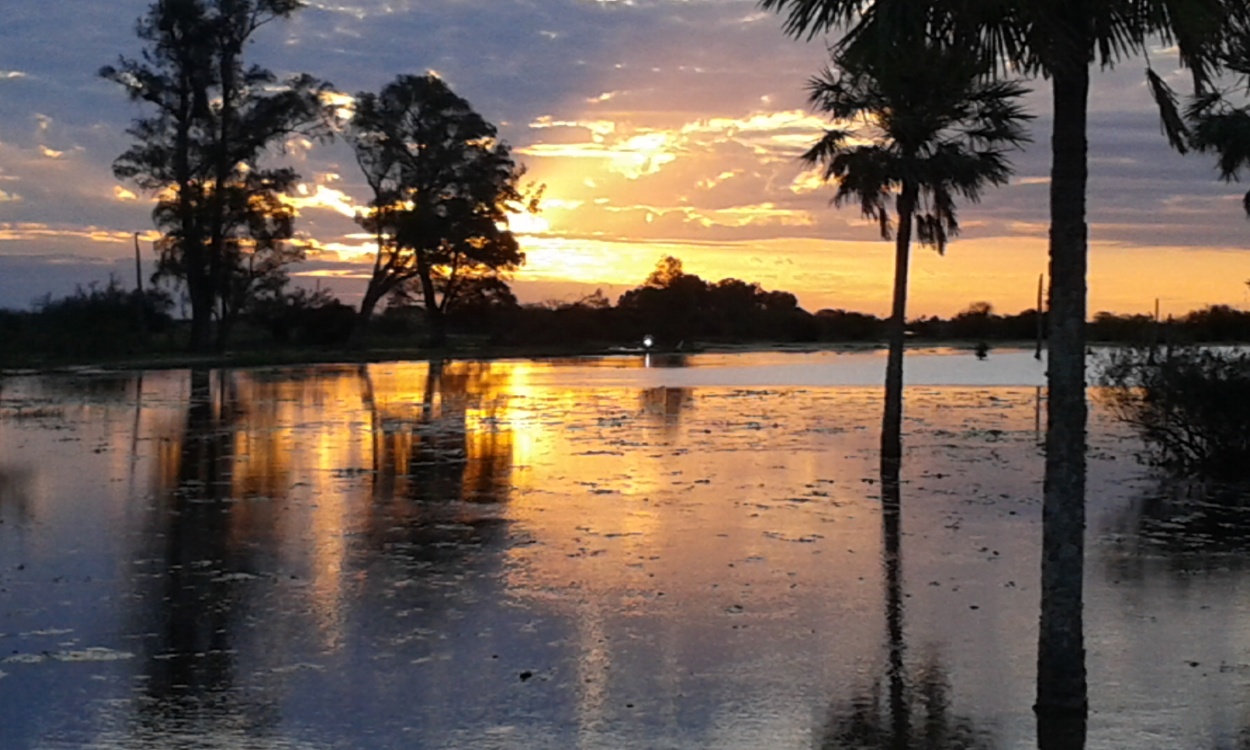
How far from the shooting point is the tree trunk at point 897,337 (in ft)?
63.7

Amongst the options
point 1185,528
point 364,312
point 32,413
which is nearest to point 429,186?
point 364,312

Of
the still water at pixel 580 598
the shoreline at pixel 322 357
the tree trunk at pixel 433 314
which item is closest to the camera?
the still water at pixel 580 598

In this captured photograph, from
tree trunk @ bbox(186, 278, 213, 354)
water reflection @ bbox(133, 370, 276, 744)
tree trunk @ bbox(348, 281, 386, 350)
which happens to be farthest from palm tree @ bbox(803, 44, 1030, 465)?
tree trunk @ bbox(348, 281, 386, 350)

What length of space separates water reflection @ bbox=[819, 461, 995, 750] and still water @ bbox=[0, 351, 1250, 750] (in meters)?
0.03

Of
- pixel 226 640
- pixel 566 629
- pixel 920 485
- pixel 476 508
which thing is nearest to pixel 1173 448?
pixel 920 485

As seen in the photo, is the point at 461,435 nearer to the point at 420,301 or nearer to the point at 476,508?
the point at 476,508

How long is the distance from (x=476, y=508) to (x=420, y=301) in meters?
62.4

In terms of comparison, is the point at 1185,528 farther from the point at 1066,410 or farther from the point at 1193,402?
the point at 1066,410

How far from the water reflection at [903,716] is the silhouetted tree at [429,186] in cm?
6321

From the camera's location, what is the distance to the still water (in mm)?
7098

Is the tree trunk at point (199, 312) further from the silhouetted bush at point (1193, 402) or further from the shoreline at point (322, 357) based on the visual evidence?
the silhouetted bush at point (1193, 402)

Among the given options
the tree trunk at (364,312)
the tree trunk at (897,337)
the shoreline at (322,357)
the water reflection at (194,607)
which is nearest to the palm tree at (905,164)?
the tree trunk at (897,337)

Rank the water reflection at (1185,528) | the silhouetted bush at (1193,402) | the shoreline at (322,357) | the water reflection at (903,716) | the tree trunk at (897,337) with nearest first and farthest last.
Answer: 1. the water reflection at (903,716)
2. the water reflection at (1185,528)
3. the silhouetted bush at (1193,402)
4. the tree trunk at (897,337)
5. the shoreline at (322,357)

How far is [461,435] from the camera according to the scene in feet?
78.8
